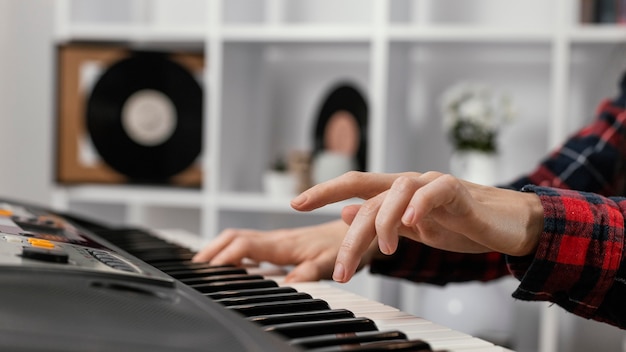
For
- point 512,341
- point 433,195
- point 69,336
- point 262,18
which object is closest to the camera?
point 69,336

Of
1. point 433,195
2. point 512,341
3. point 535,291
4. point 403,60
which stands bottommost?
point 512,341

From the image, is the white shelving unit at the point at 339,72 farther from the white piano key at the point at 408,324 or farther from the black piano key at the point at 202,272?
the white piano key at the point at 408,324

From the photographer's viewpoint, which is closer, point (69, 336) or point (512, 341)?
point (69, 336)

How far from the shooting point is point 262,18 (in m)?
3.06

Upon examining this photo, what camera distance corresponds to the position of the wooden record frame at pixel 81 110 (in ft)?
9.22

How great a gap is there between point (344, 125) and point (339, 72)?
249 millimetres

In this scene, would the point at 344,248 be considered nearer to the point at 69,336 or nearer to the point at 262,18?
the point at 69,336

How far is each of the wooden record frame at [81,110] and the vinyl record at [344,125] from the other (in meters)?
0.44

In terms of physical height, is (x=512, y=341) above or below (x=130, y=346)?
below

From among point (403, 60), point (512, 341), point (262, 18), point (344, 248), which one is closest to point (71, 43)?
point (262, 18)

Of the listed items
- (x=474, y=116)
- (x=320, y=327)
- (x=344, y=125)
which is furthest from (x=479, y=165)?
(x=320, y=327)

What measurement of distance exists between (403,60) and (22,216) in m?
1.99

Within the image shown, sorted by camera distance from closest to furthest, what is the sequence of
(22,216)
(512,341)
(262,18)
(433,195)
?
(433,195) → (22,216) → (512,341) → (262,18)

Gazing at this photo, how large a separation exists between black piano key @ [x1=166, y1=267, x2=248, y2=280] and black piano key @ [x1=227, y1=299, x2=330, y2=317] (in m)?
0.15
